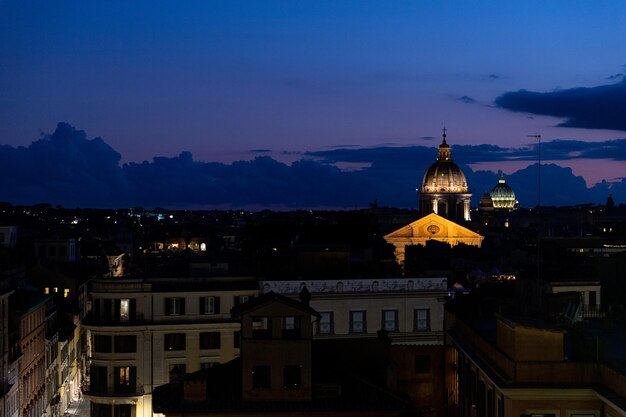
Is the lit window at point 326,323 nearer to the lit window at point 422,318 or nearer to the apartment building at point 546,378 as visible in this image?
the lit window at point 422,318

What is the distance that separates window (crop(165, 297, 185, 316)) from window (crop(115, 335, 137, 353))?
2.13 metres

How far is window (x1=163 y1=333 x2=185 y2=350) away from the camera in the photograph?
51844 mm

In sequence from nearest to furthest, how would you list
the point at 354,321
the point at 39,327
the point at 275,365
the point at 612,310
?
the point at 275,365
the point at 612,310
the point at 354,321
the point at 39,327

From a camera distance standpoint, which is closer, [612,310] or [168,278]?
[612,310]

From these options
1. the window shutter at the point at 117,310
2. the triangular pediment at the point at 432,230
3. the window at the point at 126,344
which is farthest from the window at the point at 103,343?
the triangular pediment at the point at 432,230

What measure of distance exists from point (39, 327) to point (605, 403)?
149ft

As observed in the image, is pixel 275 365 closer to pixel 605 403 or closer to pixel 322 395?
pixel 322 395

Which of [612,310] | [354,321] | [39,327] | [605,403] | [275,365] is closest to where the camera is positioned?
[605,403]

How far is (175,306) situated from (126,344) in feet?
9.88

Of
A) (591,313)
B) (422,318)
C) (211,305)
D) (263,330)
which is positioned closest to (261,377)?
(263,330)

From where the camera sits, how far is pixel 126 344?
169 ft

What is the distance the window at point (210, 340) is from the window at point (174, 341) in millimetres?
939

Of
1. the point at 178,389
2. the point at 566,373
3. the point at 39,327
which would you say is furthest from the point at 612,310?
the point at 39,327

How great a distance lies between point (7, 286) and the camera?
52.5 metres
